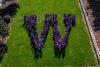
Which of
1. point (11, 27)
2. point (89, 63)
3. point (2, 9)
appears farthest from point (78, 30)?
point (2, 9)

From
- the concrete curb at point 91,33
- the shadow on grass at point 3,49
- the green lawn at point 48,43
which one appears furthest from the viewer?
the shadow on grass at point 3,49

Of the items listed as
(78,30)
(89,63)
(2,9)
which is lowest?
(89,63)

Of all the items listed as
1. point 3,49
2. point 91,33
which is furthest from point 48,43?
point 91,33

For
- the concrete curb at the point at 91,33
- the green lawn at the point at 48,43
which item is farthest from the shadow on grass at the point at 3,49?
the concrete curb at the point at 91,33

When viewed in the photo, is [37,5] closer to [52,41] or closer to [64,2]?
[64,2]

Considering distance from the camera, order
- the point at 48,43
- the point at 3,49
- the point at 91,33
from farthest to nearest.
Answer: the point at 91,33, the point at 48,43, the point at 3,49

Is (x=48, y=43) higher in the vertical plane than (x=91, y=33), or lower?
lower

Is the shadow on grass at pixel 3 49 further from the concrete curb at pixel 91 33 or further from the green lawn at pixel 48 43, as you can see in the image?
the concrete curb at pixel 91 33

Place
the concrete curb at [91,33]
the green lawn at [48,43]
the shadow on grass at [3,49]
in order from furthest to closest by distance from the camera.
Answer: the shadow on grass at [3,49], the concrete curb at [91,33], the green lawn at [48,43]

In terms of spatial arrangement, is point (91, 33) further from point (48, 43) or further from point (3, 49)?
point (3, 49)
